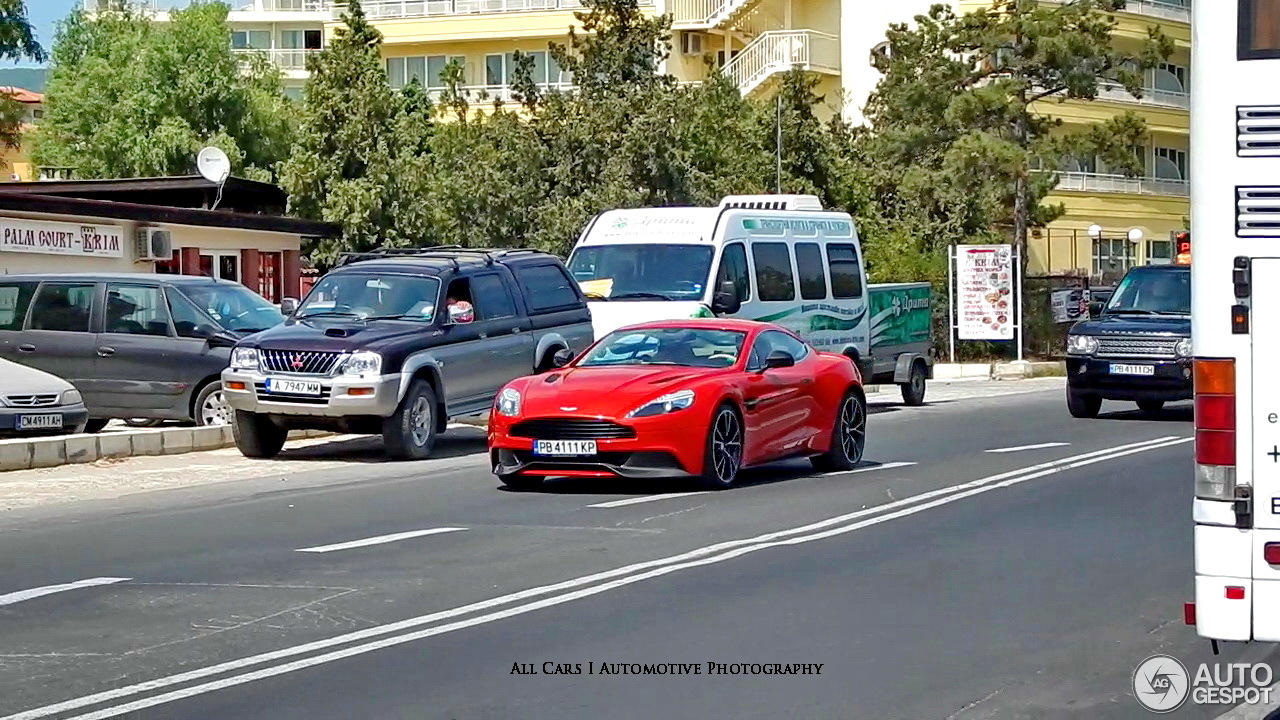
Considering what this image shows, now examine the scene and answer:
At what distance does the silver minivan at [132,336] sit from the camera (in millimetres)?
21297

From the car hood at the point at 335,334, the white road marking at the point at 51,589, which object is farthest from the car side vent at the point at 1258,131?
the car hood at the point at 335,334

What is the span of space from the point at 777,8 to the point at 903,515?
54819mm

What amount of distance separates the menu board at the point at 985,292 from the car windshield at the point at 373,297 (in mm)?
20890

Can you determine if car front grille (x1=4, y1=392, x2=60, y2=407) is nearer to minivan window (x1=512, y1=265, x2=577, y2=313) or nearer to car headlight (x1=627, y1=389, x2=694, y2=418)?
minivan window (x1=512, y1=265, x2=577, y2=313)

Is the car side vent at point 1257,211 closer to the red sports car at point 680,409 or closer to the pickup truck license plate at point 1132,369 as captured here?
the red sports car at point 680,409

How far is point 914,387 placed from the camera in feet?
94.2

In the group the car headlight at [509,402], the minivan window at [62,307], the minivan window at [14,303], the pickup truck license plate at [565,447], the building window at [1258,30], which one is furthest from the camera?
the minivan window at [14,303]

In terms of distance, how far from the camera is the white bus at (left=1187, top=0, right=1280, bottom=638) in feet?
23.7

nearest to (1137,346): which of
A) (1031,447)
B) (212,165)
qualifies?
(1031,447)

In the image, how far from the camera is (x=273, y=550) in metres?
12.3

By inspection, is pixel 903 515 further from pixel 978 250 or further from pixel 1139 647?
pixel 978 250

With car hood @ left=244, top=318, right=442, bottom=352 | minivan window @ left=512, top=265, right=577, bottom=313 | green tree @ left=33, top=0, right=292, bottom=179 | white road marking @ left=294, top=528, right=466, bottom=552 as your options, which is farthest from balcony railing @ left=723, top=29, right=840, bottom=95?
white road marking @ left=294, top=528, right=466, bottom=552

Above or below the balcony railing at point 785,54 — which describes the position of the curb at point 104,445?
below

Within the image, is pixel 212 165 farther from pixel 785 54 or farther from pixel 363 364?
pixel 785 54
